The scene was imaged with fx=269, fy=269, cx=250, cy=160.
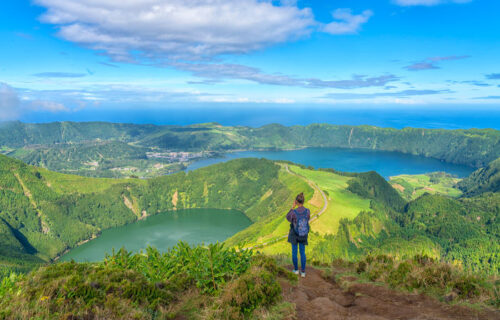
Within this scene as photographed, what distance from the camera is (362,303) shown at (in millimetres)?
11781

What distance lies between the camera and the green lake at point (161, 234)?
14862cm

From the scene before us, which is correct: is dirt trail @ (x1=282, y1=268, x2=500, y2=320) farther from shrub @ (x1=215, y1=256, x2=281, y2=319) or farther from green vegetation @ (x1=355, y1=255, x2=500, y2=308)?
shrub @ (x1=215, y1=256, x2=281, y2=319)

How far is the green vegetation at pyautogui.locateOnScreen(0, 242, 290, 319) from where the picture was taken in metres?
9.47

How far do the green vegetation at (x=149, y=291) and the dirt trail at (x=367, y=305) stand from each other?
136 centimetres

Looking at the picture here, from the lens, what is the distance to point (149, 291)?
11.6m

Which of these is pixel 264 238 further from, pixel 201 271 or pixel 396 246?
pixel 201 271

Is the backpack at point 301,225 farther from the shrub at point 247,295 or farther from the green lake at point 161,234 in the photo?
the green lake at point 161,234

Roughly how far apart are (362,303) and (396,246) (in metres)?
97.0

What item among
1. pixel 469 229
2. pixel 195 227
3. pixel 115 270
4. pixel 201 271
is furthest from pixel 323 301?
pixel 195 227

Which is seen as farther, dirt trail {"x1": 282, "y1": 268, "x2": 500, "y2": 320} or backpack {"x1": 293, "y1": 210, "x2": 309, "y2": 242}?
backpack {"x1": 293, "y1": 210, "x2": 309, "y2": 242}

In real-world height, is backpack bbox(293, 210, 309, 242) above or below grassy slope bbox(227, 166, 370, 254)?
above

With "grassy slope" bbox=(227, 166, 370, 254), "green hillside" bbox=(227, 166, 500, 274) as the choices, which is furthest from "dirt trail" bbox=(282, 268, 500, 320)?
"green hillside" bbox=(227, 166, 500, 274)

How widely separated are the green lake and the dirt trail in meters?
132

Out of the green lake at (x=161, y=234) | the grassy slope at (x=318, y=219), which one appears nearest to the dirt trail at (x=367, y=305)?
the grassy slope at (x=318, y=219)
